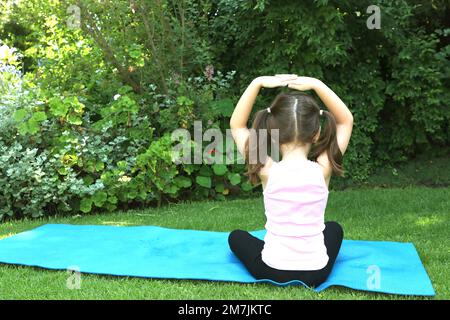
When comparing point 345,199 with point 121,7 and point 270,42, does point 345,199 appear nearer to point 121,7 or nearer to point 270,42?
point 270,42

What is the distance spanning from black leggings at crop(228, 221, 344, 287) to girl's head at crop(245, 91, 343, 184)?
466mm

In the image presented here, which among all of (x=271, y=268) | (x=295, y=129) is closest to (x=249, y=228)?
(x=271, y=268)

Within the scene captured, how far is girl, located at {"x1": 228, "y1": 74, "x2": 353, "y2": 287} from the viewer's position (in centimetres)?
294

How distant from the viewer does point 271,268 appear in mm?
3102

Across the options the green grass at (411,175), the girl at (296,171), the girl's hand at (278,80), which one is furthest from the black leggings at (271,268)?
the green grass at (411,175)

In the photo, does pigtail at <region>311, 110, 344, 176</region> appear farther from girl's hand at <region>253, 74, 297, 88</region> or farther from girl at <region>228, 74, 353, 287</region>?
girl's hand at <region>253, 74, 297, 88</region>

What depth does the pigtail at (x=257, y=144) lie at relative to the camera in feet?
9.93

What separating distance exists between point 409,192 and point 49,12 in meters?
4.53

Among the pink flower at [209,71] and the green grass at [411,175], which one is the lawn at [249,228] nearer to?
the green grass at [411,175]

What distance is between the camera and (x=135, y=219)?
5.00 metres

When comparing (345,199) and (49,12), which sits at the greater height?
(49,12)

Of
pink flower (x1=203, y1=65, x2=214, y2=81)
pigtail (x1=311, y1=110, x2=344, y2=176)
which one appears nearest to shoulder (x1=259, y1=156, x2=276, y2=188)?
pigtail (x1=311, y1=110, x2=344, y2=176)
